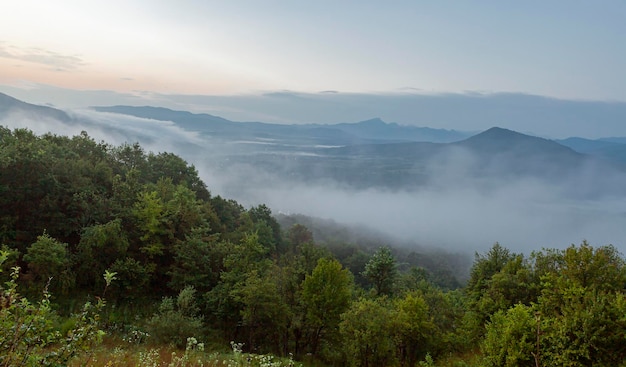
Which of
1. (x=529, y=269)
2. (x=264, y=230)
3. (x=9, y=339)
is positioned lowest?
(x=264, y=230)

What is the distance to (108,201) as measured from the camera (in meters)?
33.6

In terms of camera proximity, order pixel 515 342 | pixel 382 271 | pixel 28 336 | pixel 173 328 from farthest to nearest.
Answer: pixel 382 271
pixel 173 328
pixel 515 342
pixel 28 336

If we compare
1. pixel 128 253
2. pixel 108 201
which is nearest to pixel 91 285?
pixel 128 253

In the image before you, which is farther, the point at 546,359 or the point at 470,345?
the point at 470,345

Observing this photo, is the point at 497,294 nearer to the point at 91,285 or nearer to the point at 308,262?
the point at 308,262

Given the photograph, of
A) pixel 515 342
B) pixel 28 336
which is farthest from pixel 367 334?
pixel 28 336

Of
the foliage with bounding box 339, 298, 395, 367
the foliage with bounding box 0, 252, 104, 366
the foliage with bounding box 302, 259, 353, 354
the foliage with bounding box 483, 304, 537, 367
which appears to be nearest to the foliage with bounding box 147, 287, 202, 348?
the foliage with bounding box 302, 259, 353, 354

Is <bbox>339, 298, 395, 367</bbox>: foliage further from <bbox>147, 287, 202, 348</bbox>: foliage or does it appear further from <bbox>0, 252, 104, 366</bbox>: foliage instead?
<bbox>0, 252, 104, 366</bbox>: foliage

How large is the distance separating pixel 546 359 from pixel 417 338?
1366 centimetres

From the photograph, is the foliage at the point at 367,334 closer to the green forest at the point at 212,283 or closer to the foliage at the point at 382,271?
the green forest at the point at 212,283

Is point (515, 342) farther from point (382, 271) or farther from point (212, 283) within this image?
point (382, 271)

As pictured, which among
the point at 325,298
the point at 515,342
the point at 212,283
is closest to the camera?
the point at 515,342

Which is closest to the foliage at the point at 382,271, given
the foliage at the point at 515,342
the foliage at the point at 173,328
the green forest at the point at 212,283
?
the green forest at the point at 212,283

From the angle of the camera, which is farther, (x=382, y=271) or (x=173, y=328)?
(x=382, y=271)
